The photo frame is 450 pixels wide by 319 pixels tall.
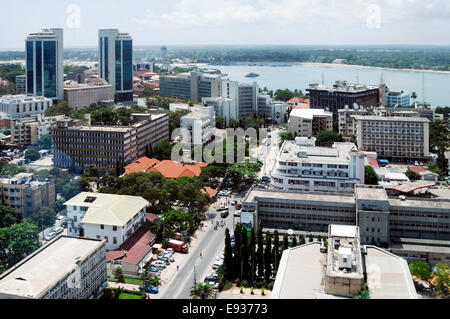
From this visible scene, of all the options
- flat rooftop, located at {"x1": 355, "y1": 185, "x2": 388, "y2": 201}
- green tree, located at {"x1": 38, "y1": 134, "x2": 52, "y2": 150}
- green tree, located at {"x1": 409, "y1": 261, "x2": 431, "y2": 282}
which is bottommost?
green tree, located at {"x1": 409, "y1": 261, "x2": 431, "y2": 282}

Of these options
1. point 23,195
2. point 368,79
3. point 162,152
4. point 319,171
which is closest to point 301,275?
point 319,171

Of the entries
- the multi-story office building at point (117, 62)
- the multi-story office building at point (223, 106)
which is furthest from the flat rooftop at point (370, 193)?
the multi-story office building at point (117, 62)

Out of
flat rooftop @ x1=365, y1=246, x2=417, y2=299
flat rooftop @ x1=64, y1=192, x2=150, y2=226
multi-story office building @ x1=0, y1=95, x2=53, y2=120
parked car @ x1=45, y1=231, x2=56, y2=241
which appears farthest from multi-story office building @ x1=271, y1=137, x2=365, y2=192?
multi-story office building @ x1=0, y1=95, x2=53, y2=120

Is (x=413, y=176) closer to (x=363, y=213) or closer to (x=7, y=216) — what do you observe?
(x=363, y=213)

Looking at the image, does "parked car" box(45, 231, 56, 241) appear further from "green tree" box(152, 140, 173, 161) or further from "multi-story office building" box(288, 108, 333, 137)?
"multi-story office building" box(288, 108, 333, 137)

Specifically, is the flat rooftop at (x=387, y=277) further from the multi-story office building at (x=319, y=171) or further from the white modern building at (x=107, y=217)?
the multi-story office building at (x=319, y=171)
